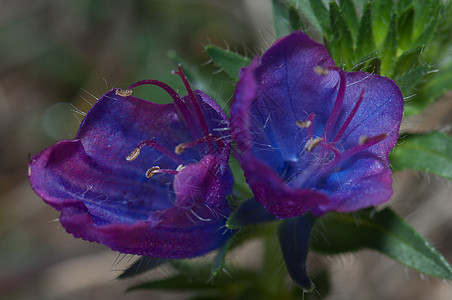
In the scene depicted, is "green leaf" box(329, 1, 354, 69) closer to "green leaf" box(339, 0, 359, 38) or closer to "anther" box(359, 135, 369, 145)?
"green leaf" box(339, 0, 359, 38)

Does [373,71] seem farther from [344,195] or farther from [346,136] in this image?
[344,195]

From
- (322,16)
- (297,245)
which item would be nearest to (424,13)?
(322,16)

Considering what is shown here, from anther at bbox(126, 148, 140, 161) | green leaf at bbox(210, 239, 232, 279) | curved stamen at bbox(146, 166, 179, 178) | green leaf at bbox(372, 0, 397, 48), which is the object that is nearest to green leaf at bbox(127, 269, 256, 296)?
green leaf at bbox(210, 239, 232, 279)

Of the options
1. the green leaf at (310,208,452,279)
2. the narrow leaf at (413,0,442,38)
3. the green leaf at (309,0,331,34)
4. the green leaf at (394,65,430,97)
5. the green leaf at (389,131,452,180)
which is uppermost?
the green leaf at (309,0,331,34)

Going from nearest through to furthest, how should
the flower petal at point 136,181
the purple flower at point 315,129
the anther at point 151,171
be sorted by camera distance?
the purple flower at point 315,129, the flower petal at point 136,181, the anther at point 151,171

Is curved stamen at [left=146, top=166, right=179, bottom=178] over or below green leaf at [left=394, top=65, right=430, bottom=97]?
over

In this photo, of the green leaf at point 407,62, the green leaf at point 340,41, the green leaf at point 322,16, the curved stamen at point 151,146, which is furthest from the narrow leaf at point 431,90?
the curved stamen at point 151,146

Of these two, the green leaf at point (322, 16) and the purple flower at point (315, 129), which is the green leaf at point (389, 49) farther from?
the purple flower at point (315, 129)
